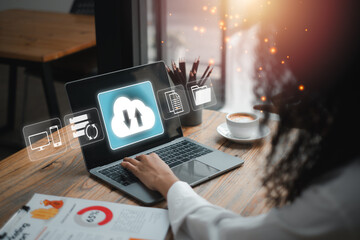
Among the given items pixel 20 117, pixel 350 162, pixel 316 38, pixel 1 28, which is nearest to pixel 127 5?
pixel 316 38

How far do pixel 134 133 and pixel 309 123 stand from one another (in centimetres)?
61

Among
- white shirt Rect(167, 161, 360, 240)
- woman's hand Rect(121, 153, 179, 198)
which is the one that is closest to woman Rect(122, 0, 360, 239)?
white shirt Rect(167, 161, 360, 240)

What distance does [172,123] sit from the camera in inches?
48.6

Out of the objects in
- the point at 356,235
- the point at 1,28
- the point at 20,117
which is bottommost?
the point at 20,117

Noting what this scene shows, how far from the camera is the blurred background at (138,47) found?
57.0 inches

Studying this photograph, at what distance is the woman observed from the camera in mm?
582

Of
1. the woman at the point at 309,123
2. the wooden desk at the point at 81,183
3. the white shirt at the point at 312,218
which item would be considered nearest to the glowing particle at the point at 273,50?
the woman at the point at 309,123

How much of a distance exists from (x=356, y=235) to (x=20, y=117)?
3191 mm

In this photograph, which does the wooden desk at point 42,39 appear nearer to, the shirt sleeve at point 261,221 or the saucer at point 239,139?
the saucer at point 239,139

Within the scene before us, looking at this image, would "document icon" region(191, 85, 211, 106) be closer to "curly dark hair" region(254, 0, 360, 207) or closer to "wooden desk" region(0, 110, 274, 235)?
"wooden desk" region(0, 110, 274, 235)

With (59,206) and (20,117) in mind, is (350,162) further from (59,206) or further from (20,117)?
(20,117)

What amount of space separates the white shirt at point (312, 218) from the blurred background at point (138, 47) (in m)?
0.28

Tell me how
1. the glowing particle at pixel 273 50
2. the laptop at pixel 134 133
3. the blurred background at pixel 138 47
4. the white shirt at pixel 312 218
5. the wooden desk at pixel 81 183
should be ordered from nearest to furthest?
the white shirt at pixel 312 218 → the glowing particle at pixel 273 50 → the wooden desk at pixel 81 183 → the laptop at pixel 134 133 → the blurred background at pixel 138 47

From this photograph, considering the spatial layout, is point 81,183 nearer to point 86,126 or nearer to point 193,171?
point 86,126
